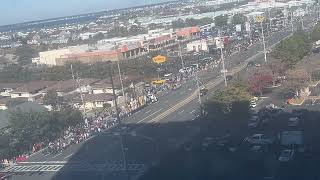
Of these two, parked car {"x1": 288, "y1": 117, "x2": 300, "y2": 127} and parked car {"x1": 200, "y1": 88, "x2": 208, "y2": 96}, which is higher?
parked car {"x1": 288, "y1": 117, "x2": 300, "y2": 127}

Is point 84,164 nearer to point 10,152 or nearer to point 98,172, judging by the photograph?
point 98,172

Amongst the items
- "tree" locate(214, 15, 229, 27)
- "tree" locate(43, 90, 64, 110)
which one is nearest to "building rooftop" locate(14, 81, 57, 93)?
"tree" locate(43, 90, 64, 110)

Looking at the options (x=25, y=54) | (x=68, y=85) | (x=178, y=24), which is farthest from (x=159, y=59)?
(x=178, y=24)

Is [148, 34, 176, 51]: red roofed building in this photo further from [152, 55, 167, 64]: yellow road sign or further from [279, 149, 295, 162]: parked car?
[279, 149, 295, 162]: parked car

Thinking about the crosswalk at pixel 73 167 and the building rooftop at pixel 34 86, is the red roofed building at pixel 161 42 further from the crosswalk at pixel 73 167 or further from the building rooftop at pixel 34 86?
the crosswalk at pixel 73 167

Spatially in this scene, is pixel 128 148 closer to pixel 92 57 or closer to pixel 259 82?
pixel 259 82

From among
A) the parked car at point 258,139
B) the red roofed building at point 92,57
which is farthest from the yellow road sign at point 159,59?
the parked car at point 258,139
